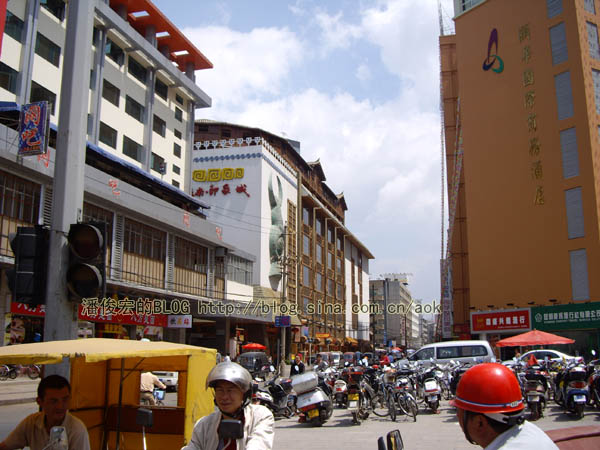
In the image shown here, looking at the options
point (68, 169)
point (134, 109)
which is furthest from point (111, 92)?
point (68, 169)

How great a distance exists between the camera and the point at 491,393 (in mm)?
2236

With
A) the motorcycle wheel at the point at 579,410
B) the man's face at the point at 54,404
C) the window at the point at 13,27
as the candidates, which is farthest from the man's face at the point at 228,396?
the window at the point at 13,27

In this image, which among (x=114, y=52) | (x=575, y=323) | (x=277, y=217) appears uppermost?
(x=114, y=52)

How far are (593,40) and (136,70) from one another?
28.3 metres

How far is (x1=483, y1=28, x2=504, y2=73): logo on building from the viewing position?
4116cm

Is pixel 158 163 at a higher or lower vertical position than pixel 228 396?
higher

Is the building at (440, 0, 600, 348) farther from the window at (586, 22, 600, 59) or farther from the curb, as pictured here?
the curb

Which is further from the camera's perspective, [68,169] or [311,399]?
[311,399]

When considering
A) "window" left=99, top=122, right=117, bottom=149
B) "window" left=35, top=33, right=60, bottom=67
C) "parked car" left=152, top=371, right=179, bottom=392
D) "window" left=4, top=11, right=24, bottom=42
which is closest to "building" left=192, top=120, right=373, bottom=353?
"window" left=99, top=122, right=117, bottom=149

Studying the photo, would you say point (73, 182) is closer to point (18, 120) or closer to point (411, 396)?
point (411, 396)

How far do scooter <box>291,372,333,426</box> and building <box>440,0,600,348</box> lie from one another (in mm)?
23560

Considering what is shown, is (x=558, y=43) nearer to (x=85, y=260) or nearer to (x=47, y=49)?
(x=47, y=49)

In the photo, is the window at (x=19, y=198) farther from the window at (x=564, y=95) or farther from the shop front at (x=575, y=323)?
the window at (x=564, y=95)

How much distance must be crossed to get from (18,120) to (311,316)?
42.7 m
